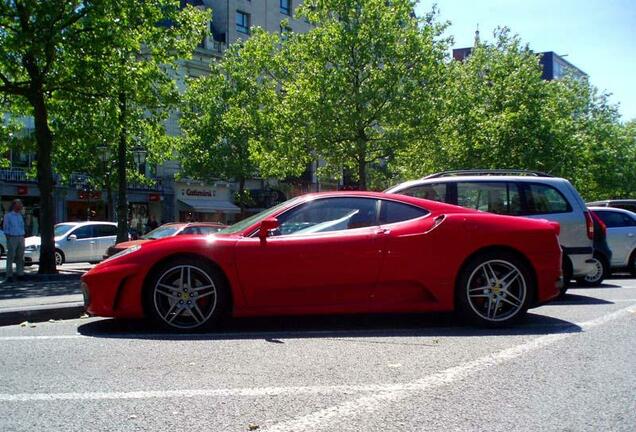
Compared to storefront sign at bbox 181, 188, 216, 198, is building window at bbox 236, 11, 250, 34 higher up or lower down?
higher up

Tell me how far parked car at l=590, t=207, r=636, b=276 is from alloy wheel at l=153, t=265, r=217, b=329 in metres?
10.2

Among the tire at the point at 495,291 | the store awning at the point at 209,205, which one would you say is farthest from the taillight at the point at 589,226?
the store awning at the point at 209,205

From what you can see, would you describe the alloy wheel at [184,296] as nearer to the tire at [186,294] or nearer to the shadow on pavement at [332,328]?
the tire at [186,294]

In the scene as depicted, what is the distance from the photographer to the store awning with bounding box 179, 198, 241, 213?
40.4 meters

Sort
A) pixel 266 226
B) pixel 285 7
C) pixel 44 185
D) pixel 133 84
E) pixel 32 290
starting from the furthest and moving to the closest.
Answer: pixel 285 7 → pixel 133 84 → pixel 44 185 → pixel 32 290 → pixel 266 226

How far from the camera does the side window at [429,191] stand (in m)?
8.48

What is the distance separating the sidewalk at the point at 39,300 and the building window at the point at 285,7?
112ft

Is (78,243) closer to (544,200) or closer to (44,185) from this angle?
(44,185)

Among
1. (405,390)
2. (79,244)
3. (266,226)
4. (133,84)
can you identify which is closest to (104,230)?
(79,244)

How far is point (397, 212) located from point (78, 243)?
1647cm

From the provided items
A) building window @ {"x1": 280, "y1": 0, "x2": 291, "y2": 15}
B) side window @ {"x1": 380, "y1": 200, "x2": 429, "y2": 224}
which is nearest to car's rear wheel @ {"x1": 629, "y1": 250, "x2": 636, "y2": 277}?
side window @ {"x1": 380, "y1": 200, "x2": 429, "y2": 224}

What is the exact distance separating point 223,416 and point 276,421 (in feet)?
1.07

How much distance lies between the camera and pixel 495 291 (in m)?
5.90

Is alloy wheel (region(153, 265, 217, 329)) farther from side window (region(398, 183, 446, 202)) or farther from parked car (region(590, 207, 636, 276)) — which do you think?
parked car (region(590, 207, 636, 276))
